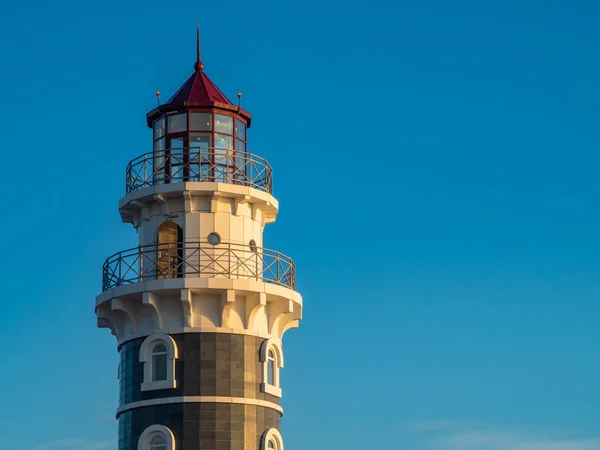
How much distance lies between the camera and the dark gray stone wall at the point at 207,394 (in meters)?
46.3

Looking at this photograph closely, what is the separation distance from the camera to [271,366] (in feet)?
160

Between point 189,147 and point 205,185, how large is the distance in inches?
66.8

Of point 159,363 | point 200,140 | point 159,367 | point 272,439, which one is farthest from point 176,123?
point 272,439

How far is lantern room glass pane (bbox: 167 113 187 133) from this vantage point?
4928cm

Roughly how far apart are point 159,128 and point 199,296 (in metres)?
6.18

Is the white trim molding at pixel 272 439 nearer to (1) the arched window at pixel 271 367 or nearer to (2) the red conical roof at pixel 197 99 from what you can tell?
(1) the arched window at pixel 271 367

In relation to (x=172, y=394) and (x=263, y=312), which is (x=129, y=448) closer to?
(x=172, y=394)

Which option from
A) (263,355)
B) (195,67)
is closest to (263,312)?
(263,355)

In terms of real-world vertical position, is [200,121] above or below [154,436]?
above

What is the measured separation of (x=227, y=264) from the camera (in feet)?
158

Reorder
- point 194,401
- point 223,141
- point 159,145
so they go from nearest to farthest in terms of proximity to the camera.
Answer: point 194,401, point 223,141, point 159,145

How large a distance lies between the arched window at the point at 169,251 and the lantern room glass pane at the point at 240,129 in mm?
3833

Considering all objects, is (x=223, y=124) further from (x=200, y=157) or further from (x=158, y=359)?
(x=158, y=359)

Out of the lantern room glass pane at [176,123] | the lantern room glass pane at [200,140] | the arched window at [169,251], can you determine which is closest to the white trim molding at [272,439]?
the arched window at [169,251]
